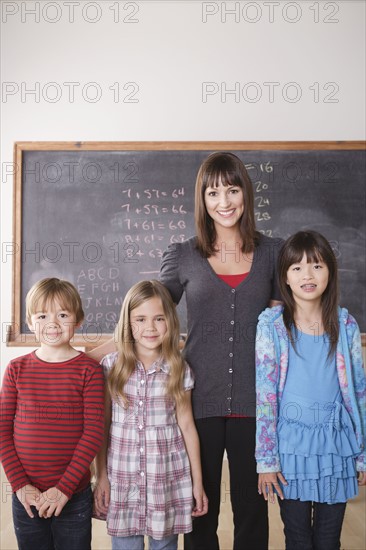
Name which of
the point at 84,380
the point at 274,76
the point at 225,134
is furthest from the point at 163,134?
the point at 84,380

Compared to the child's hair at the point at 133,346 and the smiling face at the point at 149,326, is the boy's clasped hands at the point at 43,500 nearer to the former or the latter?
the child's hair at the point at 133,346

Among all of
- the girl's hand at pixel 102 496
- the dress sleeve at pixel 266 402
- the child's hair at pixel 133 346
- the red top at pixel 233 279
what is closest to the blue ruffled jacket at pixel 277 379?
the dress sleeve at pixel 266 402

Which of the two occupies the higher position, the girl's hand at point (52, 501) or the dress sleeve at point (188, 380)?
the dress sleeve at point (188, 380)

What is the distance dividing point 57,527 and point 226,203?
1.00 m

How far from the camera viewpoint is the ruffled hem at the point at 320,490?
1471mm

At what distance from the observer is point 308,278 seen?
1.53 meters

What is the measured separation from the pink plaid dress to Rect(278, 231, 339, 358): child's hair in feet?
1.18

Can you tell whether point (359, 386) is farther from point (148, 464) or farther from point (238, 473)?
point (148, 464)

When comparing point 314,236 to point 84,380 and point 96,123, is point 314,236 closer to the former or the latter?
point 84,380

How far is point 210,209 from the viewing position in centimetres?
160

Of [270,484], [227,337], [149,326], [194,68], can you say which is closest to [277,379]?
[227,337]

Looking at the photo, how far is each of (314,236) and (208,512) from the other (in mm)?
850

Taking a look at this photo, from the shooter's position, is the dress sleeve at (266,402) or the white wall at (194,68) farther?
the white wall at (194,68)

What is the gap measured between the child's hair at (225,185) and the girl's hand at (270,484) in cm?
63
